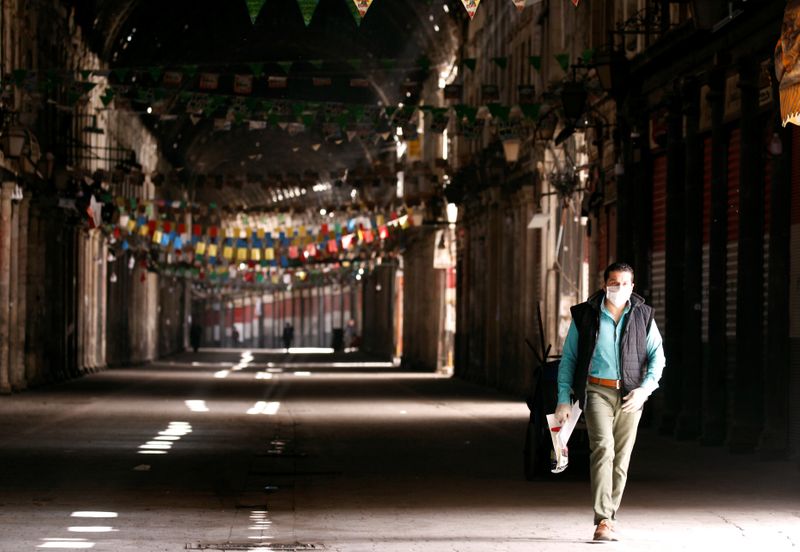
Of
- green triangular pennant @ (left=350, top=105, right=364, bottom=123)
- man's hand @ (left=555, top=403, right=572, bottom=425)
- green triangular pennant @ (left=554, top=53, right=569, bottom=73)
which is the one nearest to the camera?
man's hand @ (left=555, top=403, right=572, bottom=425)

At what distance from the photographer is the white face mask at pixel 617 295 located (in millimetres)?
12984

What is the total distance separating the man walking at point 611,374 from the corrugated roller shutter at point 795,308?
827 centimetres

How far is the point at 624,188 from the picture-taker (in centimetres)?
2878

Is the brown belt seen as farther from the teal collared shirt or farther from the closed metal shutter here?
the closed metal shutter

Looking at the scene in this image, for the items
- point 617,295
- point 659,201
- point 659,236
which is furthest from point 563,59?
point 617,295

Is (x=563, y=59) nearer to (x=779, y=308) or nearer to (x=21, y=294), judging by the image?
(x=779, y=308)

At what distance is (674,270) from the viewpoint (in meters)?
26.1

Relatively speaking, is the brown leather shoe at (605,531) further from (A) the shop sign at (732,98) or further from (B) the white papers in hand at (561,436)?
(A) the shop sign at (732,98)

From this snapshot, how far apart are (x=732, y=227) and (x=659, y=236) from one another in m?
3.71

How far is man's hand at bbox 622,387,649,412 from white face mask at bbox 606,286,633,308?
0.62 metres

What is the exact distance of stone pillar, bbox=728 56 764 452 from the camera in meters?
21.7

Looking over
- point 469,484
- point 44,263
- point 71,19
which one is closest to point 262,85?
point 71,19

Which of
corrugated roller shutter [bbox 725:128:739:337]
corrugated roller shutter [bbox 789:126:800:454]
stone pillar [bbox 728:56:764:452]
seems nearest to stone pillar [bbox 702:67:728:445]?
corrugated roller shutter [bbox 725:128:739:337]

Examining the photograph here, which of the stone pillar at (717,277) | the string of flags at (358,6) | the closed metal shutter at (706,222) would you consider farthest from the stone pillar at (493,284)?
the string of flags at (358,6)
